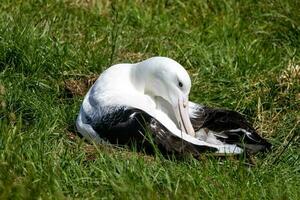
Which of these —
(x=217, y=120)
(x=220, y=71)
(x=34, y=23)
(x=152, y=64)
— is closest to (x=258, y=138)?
(x=217, y=120)

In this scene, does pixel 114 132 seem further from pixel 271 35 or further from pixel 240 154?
pixel 271 35

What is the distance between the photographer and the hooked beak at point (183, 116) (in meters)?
5.96

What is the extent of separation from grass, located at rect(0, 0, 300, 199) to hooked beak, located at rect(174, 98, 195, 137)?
49cm

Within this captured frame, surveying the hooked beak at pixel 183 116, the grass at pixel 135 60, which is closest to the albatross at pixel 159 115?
the hooked beak at pixel 183 116

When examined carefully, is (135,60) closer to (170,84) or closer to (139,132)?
(170,84)

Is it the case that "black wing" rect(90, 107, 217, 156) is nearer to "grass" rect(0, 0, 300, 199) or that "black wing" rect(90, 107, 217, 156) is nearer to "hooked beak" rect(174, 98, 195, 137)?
"grass" rect(0, 0, 300, 199)

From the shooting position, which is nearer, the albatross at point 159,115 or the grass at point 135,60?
the grass at point 135,60

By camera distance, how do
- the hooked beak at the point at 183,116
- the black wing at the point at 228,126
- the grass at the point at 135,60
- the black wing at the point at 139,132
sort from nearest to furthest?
the grass at the point at 135,60, the black wing at the point at 139,132, the black wing at the point at 228,126, the hooked beak at the point at 183,116

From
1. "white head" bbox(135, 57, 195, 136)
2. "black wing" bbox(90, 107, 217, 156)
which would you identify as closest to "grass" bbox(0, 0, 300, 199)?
"black wing" bbox(90, 107, 217, 156)

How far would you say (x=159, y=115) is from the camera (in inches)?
233

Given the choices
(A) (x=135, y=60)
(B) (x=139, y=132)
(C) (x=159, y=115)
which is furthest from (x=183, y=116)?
(A) (x=135, y=60)

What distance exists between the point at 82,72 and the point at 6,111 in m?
1.06

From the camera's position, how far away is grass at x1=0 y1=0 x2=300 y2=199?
16.2 feet

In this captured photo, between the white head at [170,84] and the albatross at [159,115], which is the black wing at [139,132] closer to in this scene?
the albatross at [159,115]
